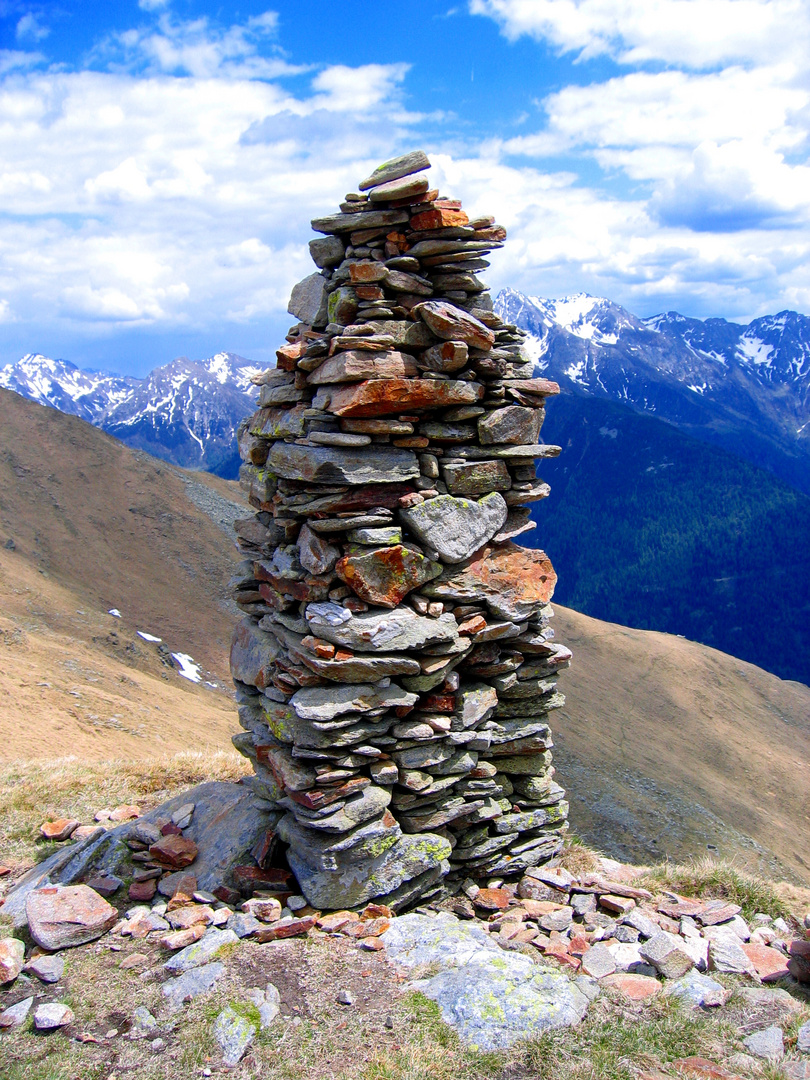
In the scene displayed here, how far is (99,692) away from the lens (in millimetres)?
31547

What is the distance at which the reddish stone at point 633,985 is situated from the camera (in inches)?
Answer: 321

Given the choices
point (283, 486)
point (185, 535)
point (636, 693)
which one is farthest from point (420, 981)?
point (636, 693)

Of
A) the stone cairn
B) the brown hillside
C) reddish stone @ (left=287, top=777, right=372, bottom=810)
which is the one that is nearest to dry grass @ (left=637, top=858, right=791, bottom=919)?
the stone cairn

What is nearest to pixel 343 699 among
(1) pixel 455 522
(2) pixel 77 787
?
(1) pixel 455 522

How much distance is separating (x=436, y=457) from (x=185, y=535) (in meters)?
66.1

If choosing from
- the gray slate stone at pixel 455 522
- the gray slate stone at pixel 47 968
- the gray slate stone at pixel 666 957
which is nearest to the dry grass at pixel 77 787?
the gray slate stone at pixel 47 968

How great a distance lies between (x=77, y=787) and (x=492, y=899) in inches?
357

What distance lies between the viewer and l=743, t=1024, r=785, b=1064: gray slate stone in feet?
22.9

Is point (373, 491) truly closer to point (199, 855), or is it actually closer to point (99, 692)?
point (199, 855)

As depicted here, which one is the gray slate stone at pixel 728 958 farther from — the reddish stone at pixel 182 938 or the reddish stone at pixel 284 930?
the reddish stone at pixel 182 938

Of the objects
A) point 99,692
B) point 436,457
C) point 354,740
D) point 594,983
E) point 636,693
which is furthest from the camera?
point 636,693

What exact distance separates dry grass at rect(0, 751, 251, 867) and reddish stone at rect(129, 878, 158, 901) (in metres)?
2.83

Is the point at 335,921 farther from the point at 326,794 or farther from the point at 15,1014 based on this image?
the point at 15,1014

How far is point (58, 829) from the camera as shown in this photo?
1334cm
